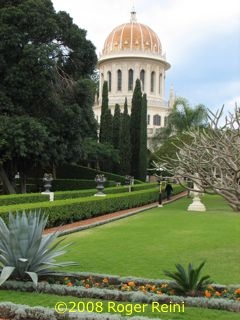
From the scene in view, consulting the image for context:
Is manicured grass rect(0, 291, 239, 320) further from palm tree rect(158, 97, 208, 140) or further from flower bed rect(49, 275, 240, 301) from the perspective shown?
palm tree rect(158, 97, 208, 140)

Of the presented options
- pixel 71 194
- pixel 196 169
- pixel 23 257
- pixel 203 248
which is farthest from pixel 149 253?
pixel 71 194

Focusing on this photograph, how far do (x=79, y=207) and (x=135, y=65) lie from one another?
65070 millimetres

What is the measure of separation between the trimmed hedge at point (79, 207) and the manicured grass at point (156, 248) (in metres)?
1.41

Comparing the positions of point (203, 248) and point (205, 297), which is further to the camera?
point (203, 248)

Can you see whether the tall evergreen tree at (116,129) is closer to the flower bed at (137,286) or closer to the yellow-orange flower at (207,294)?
the flower bed at (137,286)

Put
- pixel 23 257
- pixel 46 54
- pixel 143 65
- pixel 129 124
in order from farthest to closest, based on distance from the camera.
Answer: pixel 143 65, pixel 129 124, pixel 46 54, pixel 23 257

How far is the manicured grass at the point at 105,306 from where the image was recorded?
21.0ft

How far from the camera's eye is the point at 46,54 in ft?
83.4

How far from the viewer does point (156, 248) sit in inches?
495

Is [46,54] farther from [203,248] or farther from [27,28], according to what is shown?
[203,248]

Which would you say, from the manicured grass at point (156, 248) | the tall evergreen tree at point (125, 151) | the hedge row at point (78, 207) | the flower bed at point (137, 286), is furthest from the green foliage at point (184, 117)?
the flower bed at point (137, 286)

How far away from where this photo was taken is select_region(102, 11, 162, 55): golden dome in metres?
82.2

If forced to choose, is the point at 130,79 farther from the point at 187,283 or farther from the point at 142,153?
the point at 187,283

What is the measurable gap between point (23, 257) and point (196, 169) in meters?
2.94
